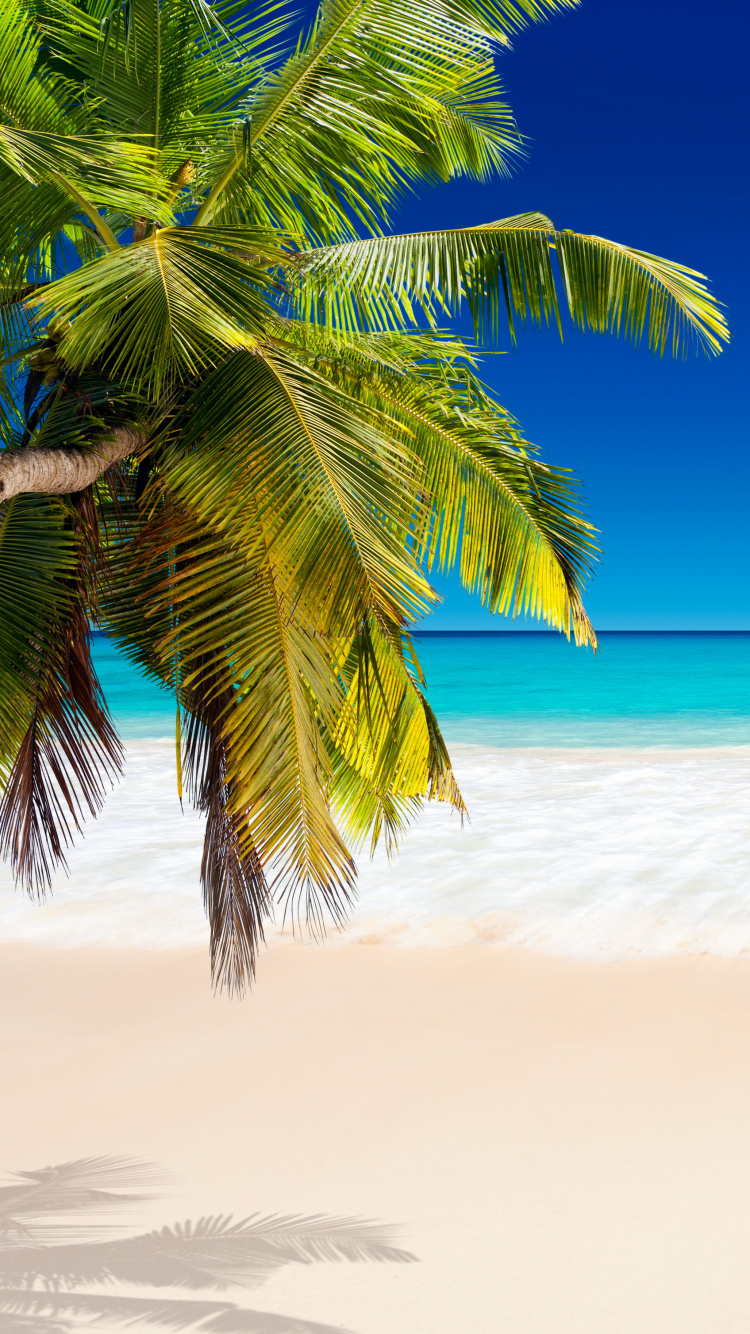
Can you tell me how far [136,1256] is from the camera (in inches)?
143

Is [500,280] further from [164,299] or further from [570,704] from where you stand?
[570,704]

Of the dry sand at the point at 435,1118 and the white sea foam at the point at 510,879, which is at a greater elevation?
the dry sand at the point at 435,1118

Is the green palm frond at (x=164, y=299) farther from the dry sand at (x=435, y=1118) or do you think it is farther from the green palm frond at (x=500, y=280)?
the dry sand at (x=435, y=1118)

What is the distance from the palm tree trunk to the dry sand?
290 cm

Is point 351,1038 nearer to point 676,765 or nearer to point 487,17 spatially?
point 487,17

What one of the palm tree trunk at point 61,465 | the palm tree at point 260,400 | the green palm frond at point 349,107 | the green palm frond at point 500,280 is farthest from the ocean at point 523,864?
the green palm frond at point 349,107

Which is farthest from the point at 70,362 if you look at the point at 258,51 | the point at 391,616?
the point at 258,51

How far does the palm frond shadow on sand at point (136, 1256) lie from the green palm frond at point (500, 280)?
394 centimetres

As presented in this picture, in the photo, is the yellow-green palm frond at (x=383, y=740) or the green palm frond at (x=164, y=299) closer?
the green palm frond at (x=164, y=299)

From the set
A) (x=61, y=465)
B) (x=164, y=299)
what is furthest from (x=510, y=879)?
(x=164, y=299)

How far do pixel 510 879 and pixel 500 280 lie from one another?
594 cm

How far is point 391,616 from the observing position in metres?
3.06

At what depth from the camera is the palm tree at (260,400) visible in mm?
3191

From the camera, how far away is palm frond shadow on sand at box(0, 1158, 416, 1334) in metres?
3.33
